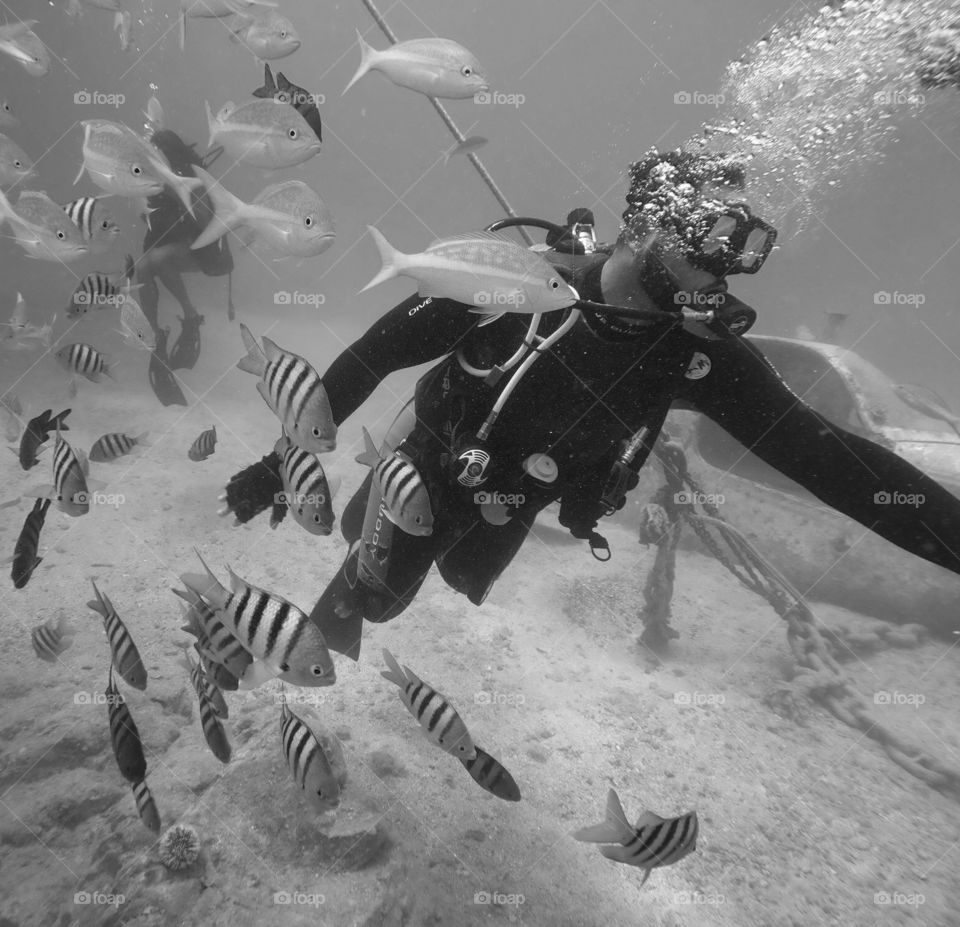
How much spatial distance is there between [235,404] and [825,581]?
42.2 feet

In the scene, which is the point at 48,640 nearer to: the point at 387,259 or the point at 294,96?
the point at 387,259

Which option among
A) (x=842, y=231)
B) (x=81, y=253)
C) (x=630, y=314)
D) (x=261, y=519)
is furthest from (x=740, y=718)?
(x=842, y=231)

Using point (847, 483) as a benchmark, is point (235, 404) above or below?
below

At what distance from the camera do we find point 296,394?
A: 1882 millimetres

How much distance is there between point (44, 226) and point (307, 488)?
347 centimetres

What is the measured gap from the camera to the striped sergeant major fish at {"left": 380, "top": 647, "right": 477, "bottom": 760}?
2.21m

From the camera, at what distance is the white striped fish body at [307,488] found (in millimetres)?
2002

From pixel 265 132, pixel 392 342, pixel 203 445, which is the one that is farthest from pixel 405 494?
pixel 203 445

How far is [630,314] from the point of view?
254 cm

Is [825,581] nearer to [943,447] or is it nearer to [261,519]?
[943,447]

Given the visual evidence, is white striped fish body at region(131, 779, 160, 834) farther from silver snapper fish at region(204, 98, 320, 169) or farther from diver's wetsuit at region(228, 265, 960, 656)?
silver snapper fish at region(204, 98, 320, 169)

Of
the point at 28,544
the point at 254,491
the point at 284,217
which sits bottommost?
the point at 28,544

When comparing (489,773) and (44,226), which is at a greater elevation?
(44,226)

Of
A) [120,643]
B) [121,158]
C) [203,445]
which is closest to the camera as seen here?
[120,643]
